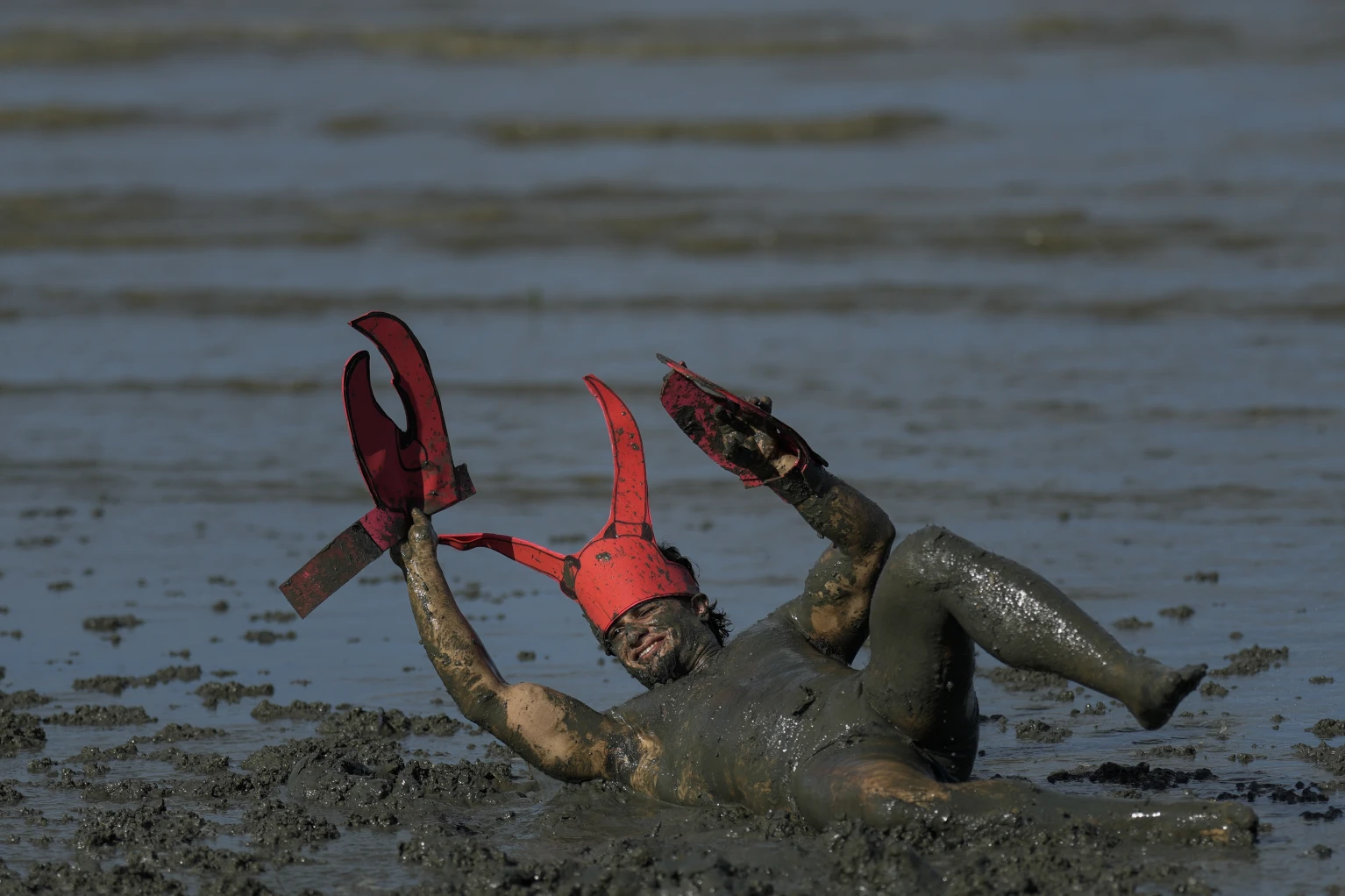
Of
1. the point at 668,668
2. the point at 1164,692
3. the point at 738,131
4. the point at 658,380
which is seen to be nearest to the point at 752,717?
the point at 668,668

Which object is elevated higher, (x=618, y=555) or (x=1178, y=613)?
(x=618, y=555)

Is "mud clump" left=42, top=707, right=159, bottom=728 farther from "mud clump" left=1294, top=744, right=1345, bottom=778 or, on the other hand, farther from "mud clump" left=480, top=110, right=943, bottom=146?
"mud clump" left=480, top=110, right=943, bottom=146

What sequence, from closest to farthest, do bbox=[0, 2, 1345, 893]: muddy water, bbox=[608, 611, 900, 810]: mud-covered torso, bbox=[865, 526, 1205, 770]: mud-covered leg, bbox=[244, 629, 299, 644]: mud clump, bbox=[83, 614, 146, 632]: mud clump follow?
bbox=[865, 526, 1205, 770]: mud-covered leg < bbox=[608, 611, 900, 810]: mud-covered torso < bbox=[0, 2, 1345, 893]: muddy water < bbox=[244, 629, 299, 644]: mud clump < bbox=[83, 614, 146, 632]: mud clump

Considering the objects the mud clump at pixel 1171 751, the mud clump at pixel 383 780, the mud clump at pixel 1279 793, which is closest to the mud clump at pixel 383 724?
the mud clump at pixel 383 780

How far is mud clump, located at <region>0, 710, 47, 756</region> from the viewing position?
536 centimetres

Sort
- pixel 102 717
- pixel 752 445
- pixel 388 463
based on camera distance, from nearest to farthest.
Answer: pixel 752 445 < pixel 388 463 < pixel 102 717

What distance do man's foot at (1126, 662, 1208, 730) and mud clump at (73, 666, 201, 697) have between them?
3.42 meters

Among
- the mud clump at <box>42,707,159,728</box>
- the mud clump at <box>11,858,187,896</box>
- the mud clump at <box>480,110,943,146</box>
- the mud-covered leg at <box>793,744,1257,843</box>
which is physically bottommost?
the mud clump at <box>11,858,187,896</box>

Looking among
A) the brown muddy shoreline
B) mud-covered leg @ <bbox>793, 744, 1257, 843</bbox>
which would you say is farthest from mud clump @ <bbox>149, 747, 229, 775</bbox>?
mud-covered leg @ <bbox>793, 744, 1257, 843</bbox>

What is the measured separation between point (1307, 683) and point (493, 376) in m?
5.79

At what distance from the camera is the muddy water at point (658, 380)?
15.9 feet

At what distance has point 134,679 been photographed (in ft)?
19.7

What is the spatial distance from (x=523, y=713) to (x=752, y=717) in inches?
23.9

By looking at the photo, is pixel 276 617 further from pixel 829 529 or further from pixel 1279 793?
pixel 1279 793
